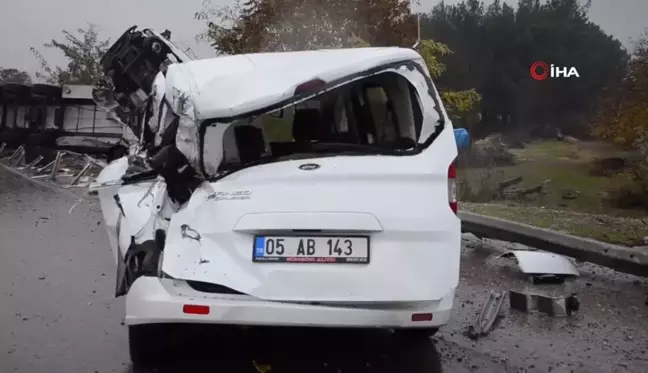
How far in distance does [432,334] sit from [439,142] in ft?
4.68

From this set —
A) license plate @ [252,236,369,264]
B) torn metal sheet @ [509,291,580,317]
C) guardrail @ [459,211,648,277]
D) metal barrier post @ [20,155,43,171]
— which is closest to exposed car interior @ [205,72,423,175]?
license plate @ [252,236,369,264]

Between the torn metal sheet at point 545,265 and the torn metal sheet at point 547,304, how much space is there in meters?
0.60

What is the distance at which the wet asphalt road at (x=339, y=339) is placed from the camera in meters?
4.79

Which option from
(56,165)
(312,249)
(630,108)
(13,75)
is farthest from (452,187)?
(13,75)

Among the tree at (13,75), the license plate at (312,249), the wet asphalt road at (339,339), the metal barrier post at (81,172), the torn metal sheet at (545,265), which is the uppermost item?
the tree at (13,75)

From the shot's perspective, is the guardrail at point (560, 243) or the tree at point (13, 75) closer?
the guardrail at point (560, 243)

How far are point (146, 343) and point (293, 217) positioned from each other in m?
1.19

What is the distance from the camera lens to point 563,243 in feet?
25.2

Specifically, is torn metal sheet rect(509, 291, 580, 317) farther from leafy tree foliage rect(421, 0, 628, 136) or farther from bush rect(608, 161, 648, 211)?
leafy tree foliage rect(421, 0, 628, 136)

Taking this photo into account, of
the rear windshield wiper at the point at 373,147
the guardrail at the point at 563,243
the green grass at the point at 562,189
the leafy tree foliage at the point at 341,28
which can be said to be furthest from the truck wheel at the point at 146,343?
the leafy tree foliage at the point at 341,28

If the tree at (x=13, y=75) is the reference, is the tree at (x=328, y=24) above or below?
below

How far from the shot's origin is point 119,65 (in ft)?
28.7

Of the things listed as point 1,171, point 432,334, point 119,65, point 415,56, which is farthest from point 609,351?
point 1,171

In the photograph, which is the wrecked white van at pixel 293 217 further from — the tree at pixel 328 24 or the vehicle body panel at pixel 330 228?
the tree at pixel 328 24
